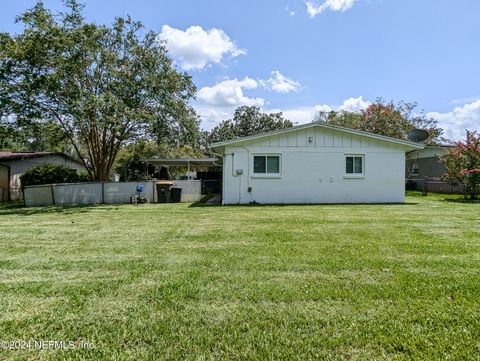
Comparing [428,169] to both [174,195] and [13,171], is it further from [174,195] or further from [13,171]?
[13,171]

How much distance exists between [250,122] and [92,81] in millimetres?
29472

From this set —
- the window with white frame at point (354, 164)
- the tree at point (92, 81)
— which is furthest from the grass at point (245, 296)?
the tree at point (92, 81)

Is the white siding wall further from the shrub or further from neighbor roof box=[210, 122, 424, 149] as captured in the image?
the shrub

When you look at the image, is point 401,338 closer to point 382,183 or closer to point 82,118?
point 382,183

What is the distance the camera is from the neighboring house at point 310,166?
549 inches

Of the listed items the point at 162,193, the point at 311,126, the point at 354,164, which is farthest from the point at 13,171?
the point at 354,164

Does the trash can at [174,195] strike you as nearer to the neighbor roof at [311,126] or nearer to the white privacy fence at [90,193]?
the white privacy fence at [90,193]

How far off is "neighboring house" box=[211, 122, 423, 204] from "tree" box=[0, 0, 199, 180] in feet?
18.3

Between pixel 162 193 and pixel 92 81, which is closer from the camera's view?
pixel 162 193

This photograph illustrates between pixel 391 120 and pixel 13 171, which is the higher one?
pixel 391 120

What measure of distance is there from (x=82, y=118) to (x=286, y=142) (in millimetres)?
9429

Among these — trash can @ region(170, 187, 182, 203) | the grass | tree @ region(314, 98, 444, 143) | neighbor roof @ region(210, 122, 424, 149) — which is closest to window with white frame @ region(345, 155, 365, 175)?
neighbor roof @ region(210, 122, 424, 149)

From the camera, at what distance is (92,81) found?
→ 1638cm

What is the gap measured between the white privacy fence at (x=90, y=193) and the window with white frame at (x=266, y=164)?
421cm
